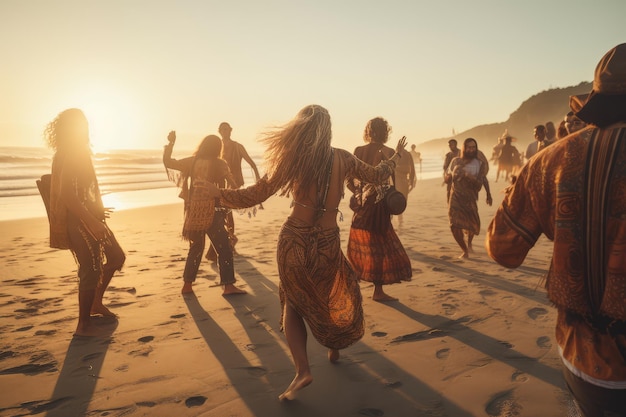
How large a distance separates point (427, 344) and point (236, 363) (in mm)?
1710

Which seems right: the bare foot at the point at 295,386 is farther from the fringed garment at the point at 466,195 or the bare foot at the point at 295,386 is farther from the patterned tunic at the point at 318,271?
the fringed garment at the point at 466,195

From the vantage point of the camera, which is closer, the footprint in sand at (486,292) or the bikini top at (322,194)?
the bikini top at (322,194)

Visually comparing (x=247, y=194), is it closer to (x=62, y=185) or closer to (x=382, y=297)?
(x=62, y=185)

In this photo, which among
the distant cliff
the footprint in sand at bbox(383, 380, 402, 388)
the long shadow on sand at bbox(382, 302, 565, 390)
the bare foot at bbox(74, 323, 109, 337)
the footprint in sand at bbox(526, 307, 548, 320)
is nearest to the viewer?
the footprint in sand at bbox(383, 380, 402, 388)

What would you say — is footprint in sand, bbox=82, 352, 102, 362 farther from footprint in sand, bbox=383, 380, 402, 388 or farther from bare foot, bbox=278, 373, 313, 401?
footprint in sand, bbox=383, 380, 402, 388

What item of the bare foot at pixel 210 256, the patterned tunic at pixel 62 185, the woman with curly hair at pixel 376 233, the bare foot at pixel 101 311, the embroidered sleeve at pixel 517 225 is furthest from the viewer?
the bare foot at pixel 210 256

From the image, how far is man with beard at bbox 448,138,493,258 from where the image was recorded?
7.39 m

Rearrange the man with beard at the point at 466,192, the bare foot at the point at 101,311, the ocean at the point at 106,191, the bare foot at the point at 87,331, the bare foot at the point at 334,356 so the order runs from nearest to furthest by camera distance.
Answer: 1. the bare foot at the point at 334,356
2. the bare foot at the point at 87,331
3. the bare foot at the point at 101,311
4. the man with beard at the point at 466,192
5. the ocean at the point at 106,191

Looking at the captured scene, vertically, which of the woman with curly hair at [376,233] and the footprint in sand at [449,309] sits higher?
the woman with curly hair at [376,233]

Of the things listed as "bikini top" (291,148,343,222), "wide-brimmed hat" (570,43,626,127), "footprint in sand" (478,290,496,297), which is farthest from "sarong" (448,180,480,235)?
"wide-brimmed hat" (570,43,626,127)

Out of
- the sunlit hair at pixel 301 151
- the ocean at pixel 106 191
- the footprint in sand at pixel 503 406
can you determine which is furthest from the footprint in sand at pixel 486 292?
the ocean at pixel 106 191

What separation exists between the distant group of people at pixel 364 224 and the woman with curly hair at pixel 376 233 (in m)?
0.01

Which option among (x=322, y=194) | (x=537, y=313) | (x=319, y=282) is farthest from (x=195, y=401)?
(x=537, y=313)

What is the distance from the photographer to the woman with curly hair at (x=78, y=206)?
4324 mm
